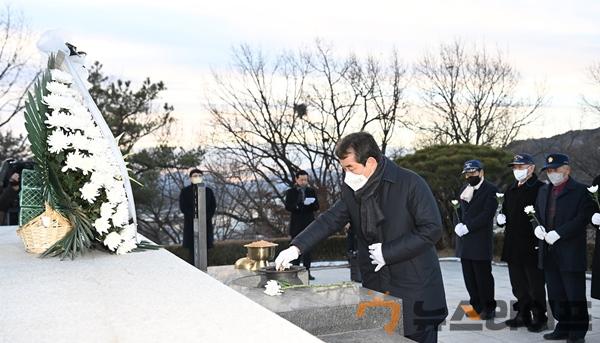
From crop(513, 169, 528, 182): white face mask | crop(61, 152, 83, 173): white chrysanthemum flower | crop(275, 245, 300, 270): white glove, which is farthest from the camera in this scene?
crop(513, 169, 528, 182): white face mask

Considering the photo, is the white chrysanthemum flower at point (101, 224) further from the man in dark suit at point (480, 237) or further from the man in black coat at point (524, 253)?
the man in dark suit at point (480, 237)

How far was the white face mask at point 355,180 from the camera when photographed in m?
3.54

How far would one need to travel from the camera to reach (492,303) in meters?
7.20

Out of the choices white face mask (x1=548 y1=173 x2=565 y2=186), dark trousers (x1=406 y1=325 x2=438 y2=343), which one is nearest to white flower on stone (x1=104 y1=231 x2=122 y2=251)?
dark trousers (x1=406 y1=325 x2=438 y2=343)

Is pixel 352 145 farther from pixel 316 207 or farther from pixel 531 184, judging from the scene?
pixel 316 207

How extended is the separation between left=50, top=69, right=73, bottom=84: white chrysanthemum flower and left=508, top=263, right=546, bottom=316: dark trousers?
5.49 metres

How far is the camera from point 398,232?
3.53 meters

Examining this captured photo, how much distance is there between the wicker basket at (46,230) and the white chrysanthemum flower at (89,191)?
212mm

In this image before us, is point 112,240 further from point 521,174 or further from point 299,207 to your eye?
point 299,207

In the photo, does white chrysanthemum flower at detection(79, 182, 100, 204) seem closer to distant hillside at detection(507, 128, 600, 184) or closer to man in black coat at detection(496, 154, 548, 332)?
man in black coat at detection(496, 154, 548, 332)

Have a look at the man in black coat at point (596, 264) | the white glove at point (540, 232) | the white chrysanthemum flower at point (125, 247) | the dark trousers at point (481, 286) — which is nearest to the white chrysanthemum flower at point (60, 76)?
the white chrysanthemum flower at point (125, 247)

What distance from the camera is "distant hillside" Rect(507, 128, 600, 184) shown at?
1040 inches

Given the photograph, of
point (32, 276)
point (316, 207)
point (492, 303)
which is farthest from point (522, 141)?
point (32, 276)

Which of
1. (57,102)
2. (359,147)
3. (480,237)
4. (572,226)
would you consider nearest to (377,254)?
(359,147)
